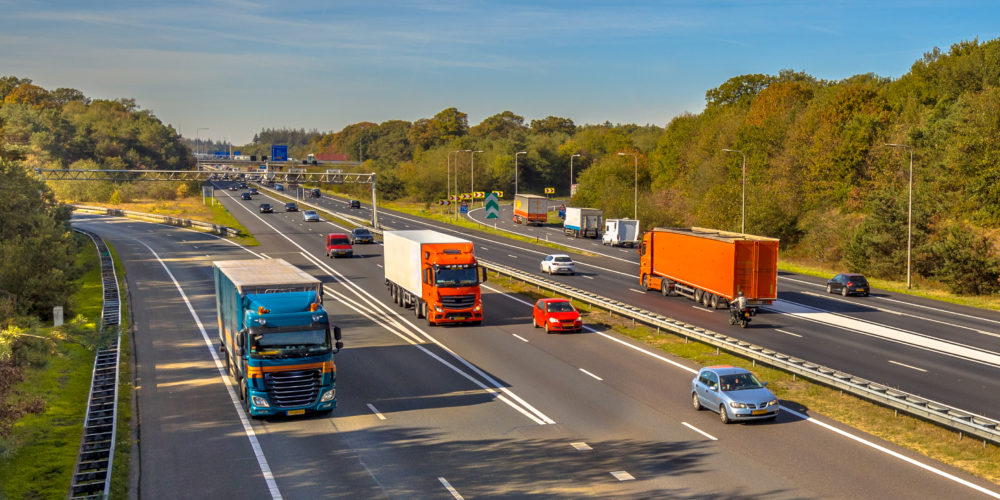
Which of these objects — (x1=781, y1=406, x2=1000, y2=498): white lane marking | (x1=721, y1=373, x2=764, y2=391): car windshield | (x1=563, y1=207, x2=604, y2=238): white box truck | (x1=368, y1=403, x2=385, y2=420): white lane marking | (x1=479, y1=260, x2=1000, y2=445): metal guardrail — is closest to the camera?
(x1=781, y1=406, x2=1000, y2=498): white lane marking

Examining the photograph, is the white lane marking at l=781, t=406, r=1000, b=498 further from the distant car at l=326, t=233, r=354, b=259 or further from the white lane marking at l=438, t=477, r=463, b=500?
the distant car at l=326, t=233, r=354, b=259

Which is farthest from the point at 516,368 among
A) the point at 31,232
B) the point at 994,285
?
the point at 994,285

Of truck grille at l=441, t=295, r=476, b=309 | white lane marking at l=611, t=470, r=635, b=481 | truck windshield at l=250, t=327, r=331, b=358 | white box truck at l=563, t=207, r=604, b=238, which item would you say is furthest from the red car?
white box truck at l=563, t=207, r=604, b=238

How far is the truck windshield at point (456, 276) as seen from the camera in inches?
1591

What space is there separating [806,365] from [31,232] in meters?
41.5

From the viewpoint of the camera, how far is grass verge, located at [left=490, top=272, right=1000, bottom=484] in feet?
68.1

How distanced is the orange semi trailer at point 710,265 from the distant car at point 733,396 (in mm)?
18303

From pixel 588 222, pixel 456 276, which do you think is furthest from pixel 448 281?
pixel 588 222

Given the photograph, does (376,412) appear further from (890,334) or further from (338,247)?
(338,247)

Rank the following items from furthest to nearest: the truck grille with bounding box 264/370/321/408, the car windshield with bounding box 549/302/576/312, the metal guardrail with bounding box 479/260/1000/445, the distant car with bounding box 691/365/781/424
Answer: the car windshield with bounding box 549/302/576/312
the distant car with bounding box 691/365/781/424
the truck grille with bounding box 264/370/321/408
the metal guardrail with bounding box 479/260/1000/445

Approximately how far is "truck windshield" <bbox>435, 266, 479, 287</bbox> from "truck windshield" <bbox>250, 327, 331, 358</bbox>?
16406mm

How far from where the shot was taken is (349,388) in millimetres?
29094

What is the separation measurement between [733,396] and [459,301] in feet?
62.0

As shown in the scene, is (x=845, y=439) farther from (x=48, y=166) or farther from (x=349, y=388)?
(x=48, y=166)
